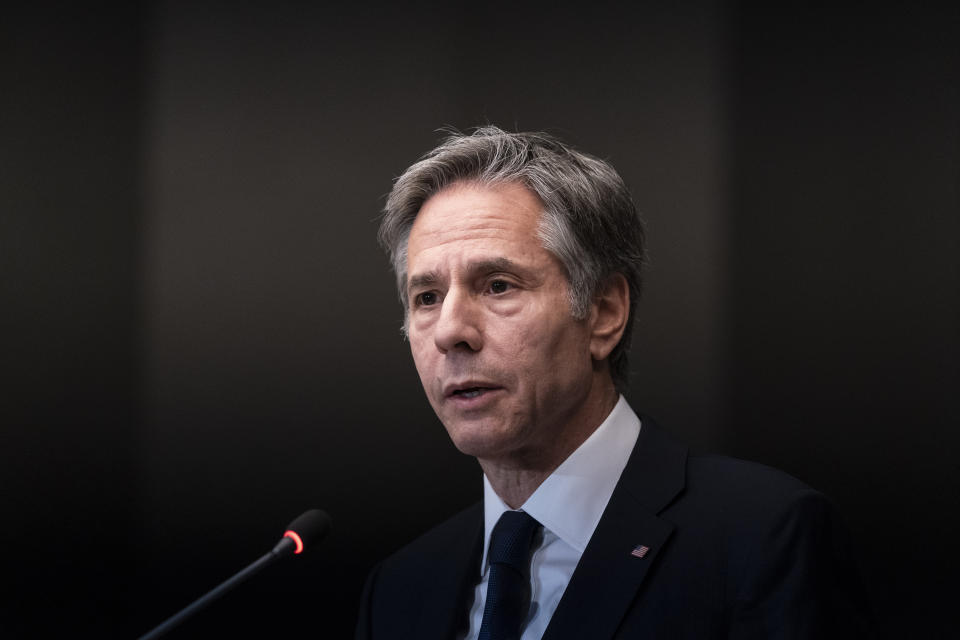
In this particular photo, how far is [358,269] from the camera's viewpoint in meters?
2.23

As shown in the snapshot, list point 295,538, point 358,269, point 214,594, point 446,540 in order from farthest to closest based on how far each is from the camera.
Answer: point 358,269 < point 446,540 < point 295,538 < point 214,594

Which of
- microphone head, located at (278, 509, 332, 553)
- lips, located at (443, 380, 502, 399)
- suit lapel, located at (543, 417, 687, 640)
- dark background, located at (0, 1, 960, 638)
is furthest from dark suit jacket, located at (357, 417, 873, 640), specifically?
dark background, located at (0, 1, 960, 638)

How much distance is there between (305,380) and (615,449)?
0.92m

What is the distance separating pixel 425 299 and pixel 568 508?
45 centimetres

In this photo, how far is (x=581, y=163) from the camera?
1.68 meters

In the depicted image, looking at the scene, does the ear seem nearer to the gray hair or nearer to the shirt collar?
the gray hair

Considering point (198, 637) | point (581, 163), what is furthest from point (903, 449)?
point (198, 637)

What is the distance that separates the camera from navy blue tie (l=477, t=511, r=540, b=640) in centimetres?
148

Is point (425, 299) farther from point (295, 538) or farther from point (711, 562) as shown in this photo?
point (711, 562)

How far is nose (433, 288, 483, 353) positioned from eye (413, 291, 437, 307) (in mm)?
84

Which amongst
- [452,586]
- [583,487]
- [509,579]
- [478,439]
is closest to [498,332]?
[478,439]

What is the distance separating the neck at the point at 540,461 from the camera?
159cm

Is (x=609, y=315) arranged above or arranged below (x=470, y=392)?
above

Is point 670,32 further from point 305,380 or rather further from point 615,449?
point 305,380
